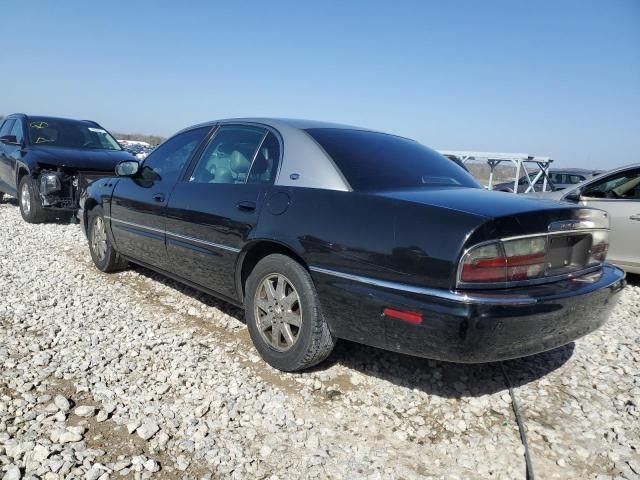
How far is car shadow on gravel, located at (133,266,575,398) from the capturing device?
9.96 ft

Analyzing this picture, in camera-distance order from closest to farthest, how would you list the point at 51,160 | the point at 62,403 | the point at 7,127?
the point at 62,403, the point at 51,160, the point at 7,127

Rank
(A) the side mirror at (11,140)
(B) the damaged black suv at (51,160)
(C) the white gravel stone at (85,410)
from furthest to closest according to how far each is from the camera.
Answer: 1. (A) the side mirror at (11,140)
2. (B) the damaged black suv at (51,160)
3. (C) the white gravel stone at (85,410)

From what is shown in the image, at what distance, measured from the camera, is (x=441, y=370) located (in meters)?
3.22

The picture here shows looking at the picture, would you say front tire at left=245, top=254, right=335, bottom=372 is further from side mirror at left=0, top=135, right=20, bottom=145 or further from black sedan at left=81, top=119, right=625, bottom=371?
side mirror at left=0, top=135, right=20, bottom=145

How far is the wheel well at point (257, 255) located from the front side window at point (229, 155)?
501 millimetres

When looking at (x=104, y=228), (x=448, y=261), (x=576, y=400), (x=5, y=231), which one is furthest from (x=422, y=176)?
(x=5, y=231)

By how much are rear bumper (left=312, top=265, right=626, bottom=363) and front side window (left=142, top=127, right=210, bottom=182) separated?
188cm

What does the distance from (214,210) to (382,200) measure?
53.9 inches

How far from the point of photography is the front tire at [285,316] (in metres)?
2.85

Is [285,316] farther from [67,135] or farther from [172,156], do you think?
[67,135]

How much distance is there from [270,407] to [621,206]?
4.87 meters

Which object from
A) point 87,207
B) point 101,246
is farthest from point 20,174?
point 101,246

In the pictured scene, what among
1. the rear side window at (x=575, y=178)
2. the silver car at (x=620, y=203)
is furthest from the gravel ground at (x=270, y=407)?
the rear side window at (x=575, y=178)

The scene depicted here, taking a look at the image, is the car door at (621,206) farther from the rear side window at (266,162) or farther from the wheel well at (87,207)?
the wheel well at (87,207)
